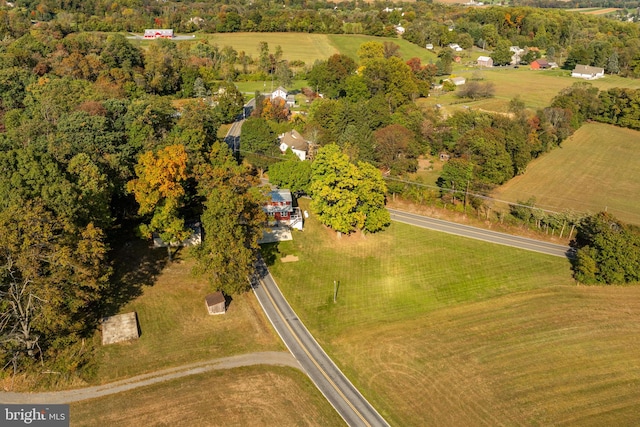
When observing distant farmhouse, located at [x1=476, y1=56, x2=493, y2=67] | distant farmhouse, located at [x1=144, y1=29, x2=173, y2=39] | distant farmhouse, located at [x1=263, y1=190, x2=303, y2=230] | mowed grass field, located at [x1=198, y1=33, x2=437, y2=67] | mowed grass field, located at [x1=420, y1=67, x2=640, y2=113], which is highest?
distant farmhouse, located at [x1=144, y1=29, x2=173, y2=39]

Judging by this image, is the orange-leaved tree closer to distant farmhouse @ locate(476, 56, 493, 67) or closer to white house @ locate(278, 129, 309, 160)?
white house @ locate(278, 129, 309, 160)

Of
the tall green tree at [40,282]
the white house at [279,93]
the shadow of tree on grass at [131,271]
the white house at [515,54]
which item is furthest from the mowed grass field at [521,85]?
the tall green tree at [40,282]

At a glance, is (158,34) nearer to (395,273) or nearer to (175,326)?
(395,273)

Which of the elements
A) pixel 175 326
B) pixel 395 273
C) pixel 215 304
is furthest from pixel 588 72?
pixel 175 326

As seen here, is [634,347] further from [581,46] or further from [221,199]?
[581,46]

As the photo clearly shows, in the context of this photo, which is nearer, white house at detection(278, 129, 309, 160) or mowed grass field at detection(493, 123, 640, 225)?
mowed grass field at detection(493, 123, 640, 225)

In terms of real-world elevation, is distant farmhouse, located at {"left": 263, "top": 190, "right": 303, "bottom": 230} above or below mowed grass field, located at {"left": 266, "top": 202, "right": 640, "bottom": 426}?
above

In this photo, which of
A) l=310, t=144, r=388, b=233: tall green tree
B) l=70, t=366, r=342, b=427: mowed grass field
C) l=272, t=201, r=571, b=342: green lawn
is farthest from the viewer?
l=310, t=144, r=388, b=233: tall green tree

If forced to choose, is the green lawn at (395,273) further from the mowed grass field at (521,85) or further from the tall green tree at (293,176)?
the mowed grass field at (521,85)

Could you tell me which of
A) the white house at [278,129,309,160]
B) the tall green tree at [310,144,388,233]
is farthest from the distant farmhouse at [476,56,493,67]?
the tall green tree at [310,144,388,233]
